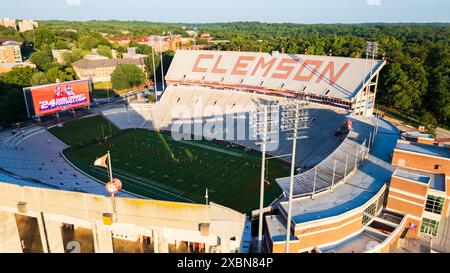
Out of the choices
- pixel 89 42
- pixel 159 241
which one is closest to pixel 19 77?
pixel 89 42

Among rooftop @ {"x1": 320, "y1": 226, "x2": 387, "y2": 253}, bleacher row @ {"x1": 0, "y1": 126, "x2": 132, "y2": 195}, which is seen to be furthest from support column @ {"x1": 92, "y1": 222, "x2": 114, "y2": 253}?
bleacher row @ {"x1": 0, "y1": 126, "x2": 132, "y2": 195}

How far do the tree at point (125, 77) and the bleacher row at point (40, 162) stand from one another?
34202mm

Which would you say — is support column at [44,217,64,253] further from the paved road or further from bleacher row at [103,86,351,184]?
bleacher row at [103,86,351,184]

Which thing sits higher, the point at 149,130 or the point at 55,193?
the point at 55,193

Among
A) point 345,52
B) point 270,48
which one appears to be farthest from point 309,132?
point 270,48

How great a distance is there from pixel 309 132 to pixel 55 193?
36.1 meters

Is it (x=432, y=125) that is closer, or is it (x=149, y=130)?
(x=432, y=125)

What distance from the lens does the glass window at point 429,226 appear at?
2705cm

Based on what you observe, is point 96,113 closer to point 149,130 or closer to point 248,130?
point 149,130

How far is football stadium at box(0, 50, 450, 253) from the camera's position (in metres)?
19.1

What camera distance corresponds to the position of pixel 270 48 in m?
99.9

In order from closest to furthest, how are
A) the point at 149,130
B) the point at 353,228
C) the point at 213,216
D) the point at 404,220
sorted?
the point at 213,216 → the point at 353,228 → the point at 404,220 → the point at 149,130
